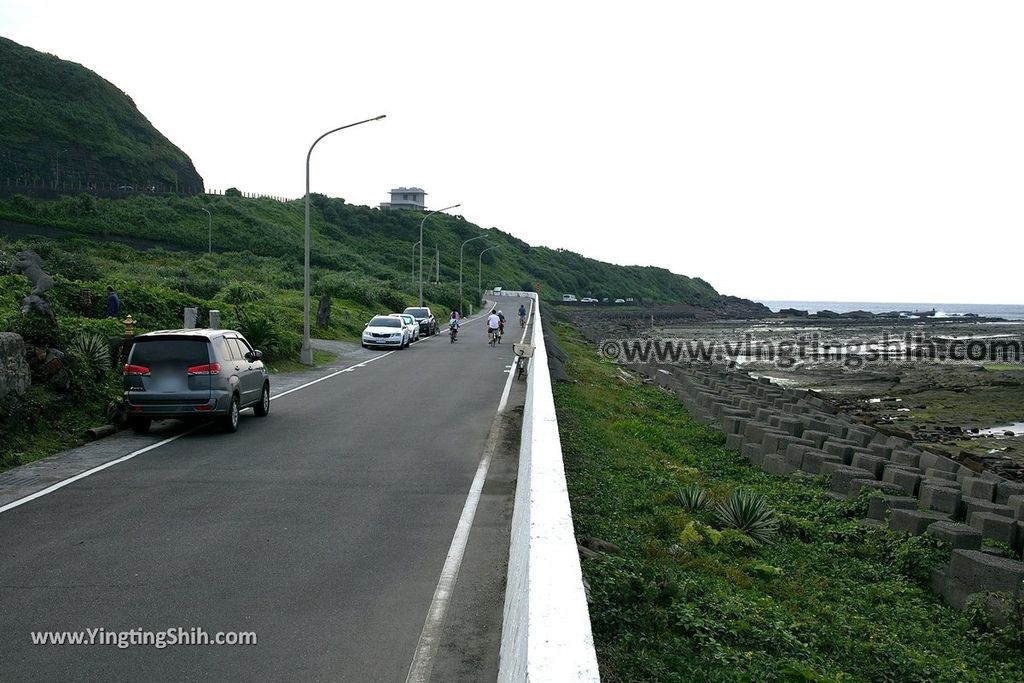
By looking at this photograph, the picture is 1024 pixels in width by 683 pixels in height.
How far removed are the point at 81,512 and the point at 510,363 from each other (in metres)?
21.8

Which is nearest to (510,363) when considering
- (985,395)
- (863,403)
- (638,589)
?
(863,403)

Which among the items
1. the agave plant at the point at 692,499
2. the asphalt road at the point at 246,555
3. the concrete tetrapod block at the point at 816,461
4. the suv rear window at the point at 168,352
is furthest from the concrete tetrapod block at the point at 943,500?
the suv rear window at the point at 168,352

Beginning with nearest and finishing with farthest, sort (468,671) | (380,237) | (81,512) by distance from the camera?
(468,671) < (81,512) < (380,237)

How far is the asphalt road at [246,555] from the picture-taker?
5.71m

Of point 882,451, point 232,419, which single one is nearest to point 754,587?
point 882,451

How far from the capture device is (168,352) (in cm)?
1452

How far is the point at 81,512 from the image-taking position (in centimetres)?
945

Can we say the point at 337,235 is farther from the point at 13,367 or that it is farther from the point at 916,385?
the point at 13,367

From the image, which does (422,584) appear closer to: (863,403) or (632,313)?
(863,403)

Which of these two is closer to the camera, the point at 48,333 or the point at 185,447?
the point at 185,447

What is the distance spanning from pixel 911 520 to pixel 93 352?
14439 mm

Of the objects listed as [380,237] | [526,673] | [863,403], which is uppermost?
[380,237]

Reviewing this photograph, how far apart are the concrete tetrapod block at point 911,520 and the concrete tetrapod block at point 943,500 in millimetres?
1400

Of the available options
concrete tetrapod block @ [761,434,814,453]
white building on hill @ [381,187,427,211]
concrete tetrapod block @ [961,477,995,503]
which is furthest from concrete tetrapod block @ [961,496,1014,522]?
white building on hill @ [381,187,427,211]
